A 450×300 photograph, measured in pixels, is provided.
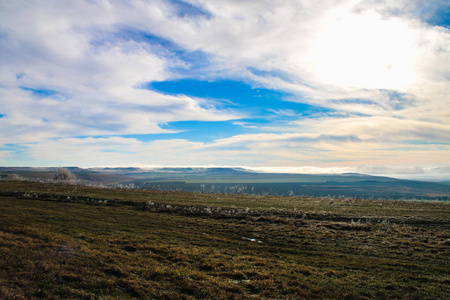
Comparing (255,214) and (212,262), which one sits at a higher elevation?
(212,262)

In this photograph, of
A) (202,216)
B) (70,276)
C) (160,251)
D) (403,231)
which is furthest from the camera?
(202,216)

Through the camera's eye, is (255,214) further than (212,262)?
Yes

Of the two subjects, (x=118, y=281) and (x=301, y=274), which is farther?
(x=301, y=274)

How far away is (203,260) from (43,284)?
7.94m

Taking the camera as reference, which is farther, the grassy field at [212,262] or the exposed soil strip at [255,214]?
the exposed soil strip at [255,214]

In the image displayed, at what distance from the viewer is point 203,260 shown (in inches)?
591

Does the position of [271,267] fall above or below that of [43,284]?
below

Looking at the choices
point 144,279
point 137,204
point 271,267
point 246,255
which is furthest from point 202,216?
point 144,279

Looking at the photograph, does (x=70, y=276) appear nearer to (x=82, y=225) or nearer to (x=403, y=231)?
(x=82, y=225)

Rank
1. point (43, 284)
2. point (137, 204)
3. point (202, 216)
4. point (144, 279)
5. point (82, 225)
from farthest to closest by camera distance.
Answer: point (137, 204)
point (202, 216)
point (82, 225)
point (144, 279)
point (43, 284)

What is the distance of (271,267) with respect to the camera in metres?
14.8

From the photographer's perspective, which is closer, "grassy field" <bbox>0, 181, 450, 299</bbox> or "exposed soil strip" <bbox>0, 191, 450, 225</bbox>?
"grassy field" <bbox>0, 181, 450, 299</bbox>

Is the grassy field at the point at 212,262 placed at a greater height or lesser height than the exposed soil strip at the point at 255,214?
greater

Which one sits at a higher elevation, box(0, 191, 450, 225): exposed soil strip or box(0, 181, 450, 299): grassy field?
box(0, 181, 450, 299): grassy field
